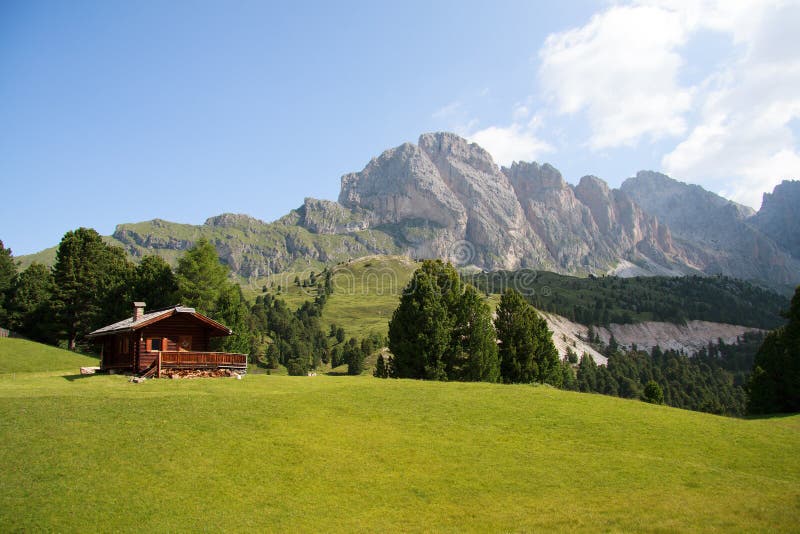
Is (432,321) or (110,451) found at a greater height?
(432,321)

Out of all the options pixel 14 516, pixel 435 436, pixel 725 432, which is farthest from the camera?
pixel 725 432

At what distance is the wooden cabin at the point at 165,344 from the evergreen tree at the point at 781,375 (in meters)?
51.6

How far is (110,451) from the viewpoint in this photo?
872 inches

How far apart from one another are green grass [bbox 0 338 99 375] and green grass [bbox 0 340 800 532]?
23.7 metres

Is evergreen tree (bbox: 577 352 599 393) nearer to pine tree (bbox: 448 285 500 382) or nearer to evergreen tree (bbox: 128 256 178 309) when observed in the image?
pine tree (bbox: 448 285 500 382)

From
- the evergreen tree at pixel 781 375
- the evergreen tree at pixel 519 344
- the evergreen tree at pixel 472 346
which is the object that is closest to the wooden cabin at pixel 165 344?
the evergreen tree at pixel 472 346

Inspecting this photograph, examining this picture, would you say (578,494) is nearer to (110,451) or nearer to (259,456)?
(259,456)

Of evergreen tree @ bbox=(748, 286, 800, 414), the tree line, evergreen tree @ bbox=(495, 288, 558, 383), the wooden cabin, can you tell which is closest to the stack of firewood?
the wooden cabin

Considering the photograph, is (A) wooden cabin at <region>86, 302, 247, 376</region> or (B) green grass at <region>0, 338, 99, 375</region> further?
(B) green grass at <region>0, 338, 99, 375</region>

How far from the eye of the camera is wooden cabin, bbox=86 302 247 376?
4238 centimetres

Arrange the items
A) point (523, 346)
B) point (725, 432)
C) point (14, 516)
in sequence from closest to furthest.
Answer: point (14, 516)
point (725, 432)
point (523, 346)

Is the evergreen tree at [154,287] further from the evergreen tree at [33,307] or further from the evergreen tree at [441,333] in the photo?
the evergreen tree at [441,333]

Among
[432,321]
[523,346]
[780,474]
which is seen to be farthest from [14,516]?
[523,346]

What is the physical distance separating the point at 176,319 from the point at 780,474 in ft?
146
